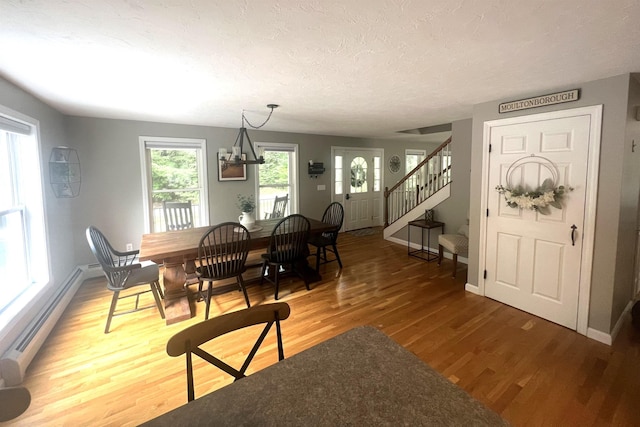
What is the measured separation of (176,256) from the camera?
111 inches

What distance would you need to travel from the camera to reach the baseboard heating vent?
1.96 m

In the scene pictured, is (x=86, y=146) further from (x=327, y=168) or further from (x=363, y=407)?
(x=363, y=407)

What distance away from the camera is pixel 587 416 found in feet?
5.63

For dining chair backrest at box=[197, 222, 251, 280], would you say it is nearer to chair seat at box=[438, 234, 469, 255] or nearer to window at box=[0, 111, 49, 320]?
window at box=[0, 111, 49, 320]

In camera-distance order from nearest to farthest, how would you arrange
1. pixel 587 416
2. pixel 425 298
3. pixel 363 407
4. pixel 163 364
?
pixel 363 407, pixel 587 416, pixel 163 364, pixel 425 298

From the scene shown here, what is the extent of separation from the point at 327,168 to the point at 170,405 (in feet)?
16.8

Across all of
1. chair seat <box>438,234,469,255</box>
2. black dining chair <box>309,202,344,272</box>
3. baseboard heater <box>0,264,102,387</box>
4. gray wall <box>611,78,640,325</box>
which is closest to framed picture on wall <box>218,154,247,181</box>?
black dining chair <box>309,202,344,272</box>

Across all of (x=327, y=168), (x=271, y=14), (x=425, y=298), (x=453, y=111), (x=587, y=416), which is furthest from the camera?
(x=327, y=168)

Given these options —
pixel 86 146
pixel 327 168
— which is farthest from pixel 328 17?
pixel 327 168

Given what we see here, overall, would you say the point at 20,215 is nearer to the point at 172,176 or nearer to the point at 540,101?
the point at 172,176

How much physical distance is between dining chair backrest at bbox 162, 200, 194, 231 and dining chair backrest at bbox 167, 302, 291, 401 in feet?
10.6

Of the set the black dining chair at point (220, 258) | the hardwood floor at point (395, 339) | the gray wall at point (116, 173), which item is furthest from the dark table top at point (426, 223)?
the gray wall at point (116, 173)

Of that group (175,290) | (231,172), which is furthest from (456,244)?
(231,172)

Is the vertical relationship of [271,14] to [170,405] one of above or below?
above
